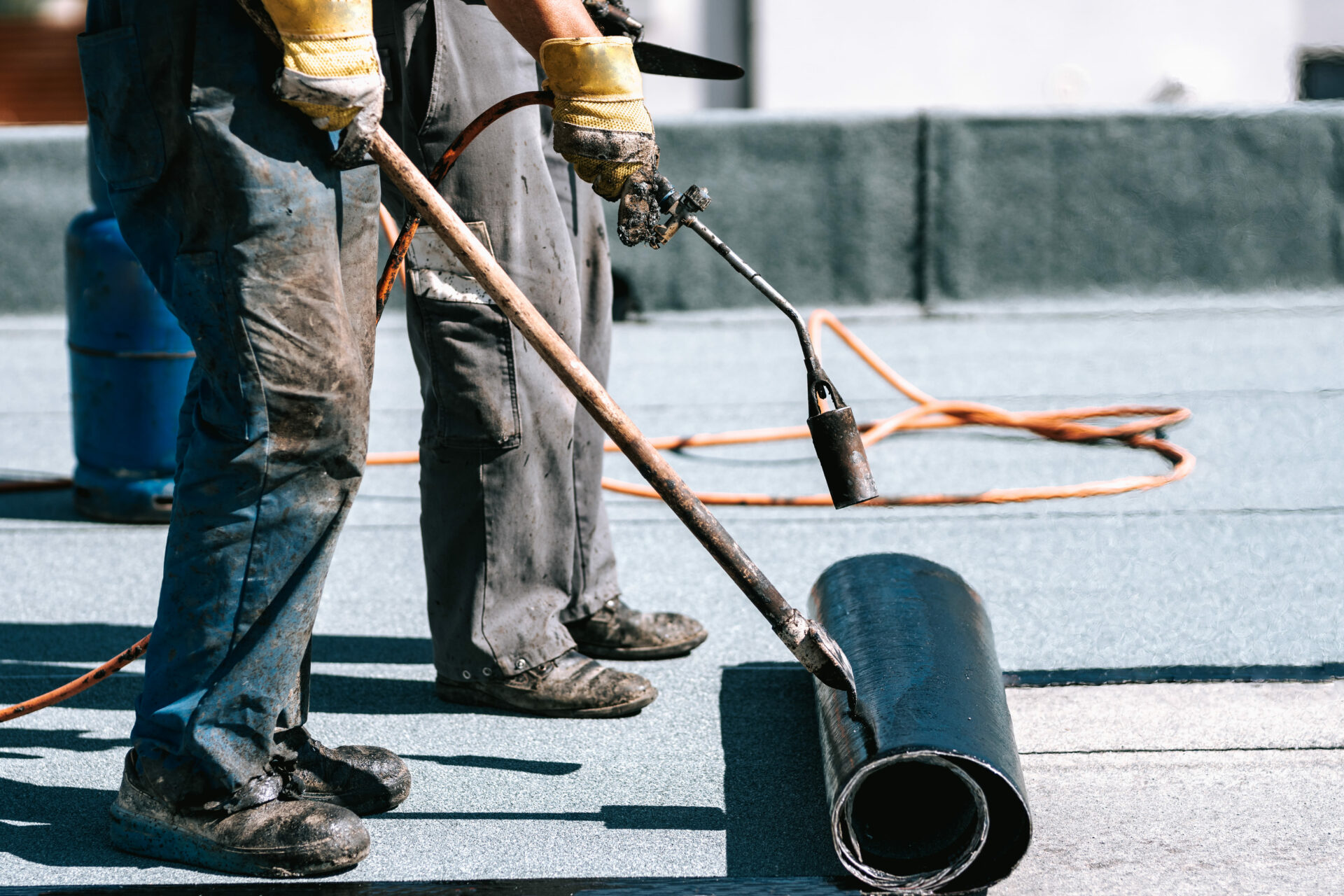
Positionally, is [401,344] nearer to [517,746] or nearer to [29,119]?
[517,746]

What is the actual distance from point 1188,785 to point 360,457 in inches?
60.3

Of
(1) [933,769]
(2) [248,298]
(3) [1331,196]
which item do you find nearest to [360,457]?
(2) [248,298]

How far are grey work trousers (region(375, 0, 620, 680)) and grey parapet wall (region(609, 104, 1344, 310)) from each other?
4044 mm

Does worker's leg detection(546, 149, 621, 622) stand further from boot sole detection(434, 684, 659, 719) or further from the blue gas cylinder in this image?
the blue gas cylinder

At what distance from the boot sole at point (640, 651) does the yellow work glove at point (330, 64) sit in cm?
137

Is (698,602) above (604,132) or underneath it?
underneath

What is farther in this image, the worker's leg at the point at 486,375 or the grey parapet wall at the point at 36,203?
the grey parapet wall at the point at 36,203

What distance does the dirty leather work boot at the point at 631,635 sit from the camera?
10.5ft

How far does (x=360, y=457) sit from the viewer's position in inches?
93.0

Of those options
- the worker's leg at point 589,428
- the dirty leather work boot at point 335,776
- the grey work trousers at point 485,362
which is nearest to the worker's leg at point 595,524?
the worker's leg at point 589,428

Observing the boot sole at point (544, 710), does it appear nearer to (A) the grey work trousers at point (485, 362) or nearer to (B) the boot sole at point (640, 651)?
(A) the grey work trousers at point (485, 362)

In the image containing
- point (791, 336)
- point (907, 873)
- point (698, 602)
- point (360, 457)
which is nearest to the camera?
point (907, 873)

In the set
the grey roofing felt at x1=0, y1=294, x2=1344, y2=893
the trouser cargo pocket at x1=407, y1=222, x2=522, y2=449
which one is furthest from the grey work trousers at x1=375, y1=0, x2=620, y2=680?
the grey roofing felt at x1=0, y1=294, x2=1344, y2=893

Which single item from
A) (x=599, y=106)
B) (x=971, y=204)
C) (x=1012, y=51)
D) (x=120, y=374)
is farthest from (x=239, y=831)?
(x=1012, y=51)
